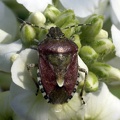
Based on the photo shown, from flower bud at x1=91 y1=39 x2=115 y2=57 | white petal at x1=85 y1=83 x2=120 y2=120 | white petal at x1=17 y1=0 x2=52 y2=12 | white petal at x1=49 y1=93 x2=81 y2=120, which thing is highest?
white petal at x1=17 y1=0 x2=52 y2=12

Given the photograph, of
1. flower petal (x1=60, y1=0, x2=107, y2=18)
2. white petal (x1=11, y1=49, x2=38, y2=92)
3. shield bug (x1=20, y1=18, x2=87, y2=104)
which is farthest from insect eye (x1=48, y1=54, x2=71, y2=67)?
flower petal (x1=60, y1=0, x2=107, y2=18)

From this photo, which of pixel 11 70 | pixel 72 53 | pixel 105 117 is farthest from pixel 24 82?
pixel 105 117

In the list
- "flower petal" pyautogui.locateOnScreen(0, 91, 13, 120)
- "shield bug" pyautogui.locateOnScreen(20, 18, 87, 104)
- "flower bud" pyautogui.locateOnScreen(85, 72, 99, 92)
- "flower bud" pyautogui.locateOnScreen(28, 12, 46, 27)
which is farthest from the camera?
"flower petal" pyautogui.locateOnScreen(0, 91, 13, 120)

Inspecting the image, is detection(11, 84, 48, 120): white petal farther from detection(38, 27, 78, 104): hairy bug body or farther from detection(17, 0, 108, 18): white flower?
detection(17, 0, 108, 18): white flower

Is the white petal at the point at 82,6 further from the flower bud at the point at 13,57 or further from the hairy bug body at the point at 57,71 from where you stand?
the flower bud at the point at 13,57

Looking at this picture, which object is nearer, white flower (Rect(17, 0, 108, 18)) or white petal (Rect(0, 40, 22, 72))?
white petal (Rect(0, 40, 22, 72))

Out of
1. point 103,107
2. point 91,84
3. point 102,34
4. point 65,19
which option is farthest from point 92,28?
point 103,107

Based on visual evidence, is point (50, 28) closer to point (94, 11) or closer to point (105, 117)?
point (94, 11)
